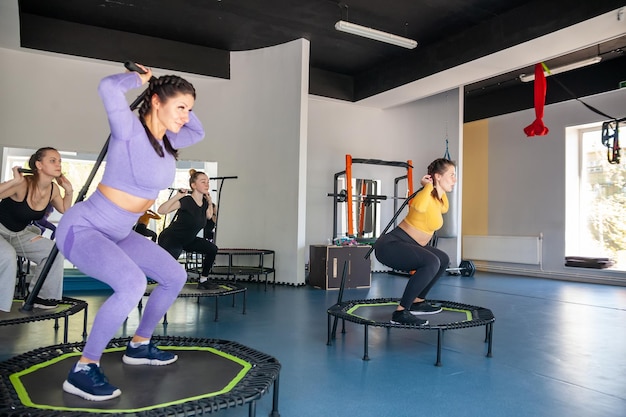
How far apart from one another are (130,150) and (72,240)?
1.40ft

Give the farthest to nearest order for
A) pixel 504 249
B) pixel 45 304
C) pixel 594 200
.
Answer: pixel 504 249 → pixel 594 200 → pixel 45 304

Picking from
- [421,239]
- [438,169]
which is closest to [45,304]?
[421,239]

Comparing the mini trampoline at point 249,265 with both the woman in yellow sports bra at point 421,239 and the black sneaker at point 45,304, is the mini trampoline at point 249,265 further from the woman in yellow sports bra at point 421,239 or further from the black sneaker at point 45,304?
the woman in yellow sports bra at point 421,239

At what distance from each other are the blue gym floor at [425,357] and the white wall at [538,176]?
2.94 m

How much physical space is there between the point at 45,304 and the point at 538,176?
27.2 feet

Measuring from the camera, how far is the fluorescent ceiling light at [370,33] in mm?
5727

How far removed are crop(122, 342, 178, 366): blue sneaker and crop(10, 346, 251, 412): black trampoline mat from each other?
0.03 metres

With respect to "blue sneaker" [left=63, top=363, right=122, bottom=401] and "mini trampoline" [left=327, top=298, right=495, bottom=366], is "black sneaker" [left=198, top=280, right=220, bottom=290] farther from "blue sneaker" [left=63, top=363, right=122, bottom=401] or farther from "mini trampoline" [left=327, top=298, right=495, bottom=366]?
"blue sneaker" [left=63, top=363, right=122, bottom=401]

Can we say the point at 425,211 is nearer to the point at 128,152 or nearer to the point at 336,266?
the point at 128,152

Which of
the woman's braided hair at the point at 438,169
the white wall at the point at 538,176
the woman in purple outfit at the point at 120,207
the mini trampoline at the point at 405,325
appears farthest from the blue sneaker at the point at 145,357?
the white wall at the point at 538,176

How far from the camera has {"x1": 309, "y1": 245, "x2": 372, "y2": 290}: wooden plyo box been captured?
6555mm

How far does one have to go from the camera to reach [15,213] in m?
3.52

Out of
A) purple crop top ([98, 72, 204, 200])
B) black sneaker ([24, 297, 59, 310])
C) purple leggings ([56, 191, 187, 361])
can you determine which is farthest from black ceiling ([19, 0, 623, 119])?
purple leggings ([56, 191, 187, 361])

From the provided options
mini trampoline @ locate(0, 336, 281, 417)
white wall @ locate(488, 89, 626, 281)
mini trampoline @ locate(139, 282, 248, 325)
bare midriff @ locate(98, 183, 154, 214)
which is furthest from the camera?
white wall @ locate(488, 89, 626, 281)
